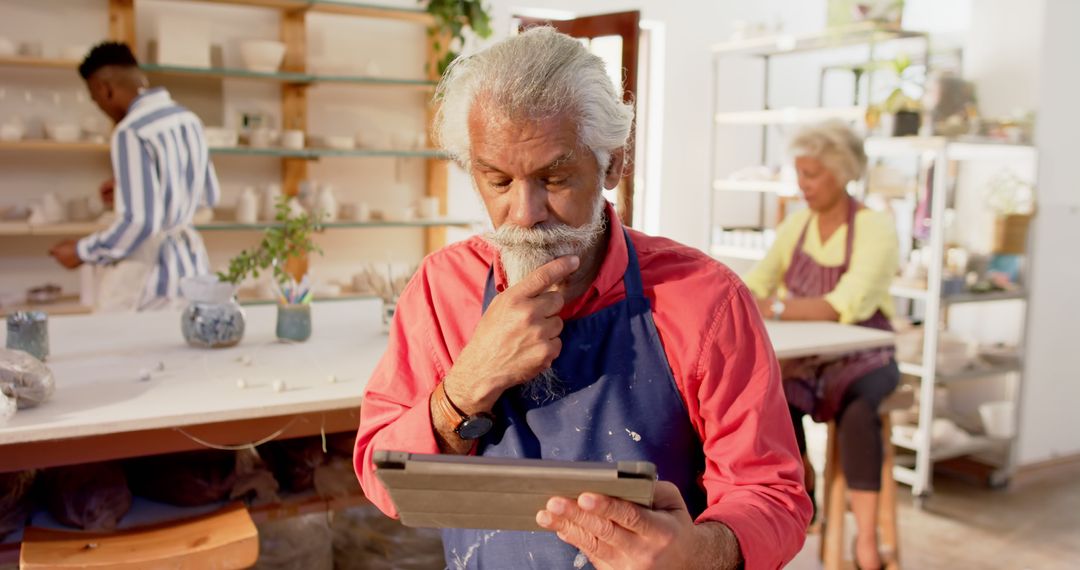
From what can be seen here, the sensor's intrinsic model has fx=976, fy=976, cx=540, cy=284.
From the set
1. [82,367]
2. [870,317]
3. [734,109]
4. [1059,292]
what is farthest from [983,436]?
[82,367]

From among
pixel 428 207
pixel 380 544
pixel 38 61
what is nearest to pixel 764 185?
pixel 428 207

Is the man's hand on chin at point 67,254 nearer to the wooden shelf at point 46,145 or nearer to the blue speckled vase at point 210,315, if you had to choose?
the wooden shelf at point 46,145

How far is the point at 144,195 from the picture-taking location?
374cm

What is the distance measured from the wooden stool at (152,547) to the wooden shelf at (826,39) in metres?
3.97

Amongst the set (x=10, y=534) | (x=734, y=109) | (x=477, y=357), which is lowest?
(x=10, y=534)

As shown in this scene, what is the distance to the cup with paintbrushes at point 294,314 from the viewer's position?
279 cm

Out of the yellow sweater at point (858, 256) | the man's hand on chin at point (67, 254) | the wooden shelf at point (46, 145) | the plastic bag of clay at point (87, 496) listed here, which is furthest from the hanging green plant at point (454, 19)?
the plastic bag of clay at point (87, 496)

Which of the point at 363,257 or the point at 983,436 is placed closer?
the point at 983,436

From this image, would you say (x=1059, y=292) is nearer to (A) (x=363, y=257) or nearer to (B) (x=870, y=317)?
(B) (x=870, y=317)

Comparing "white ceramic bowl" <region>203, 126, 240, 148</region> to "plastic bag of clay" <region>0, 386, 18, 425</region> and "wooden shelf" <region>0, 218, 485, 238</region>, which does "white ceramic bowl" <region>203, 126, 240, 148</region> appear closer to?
"wooden shelf" <region>0, 218, 485, 238</region>

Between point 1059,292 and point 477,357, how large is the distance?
14.4 ft

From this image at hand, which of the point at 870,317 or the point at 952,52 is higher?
the point at 952,52

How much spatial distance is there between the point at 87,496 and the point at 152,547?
0.21 metres

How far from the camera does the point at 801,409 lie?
3334 millimetres
